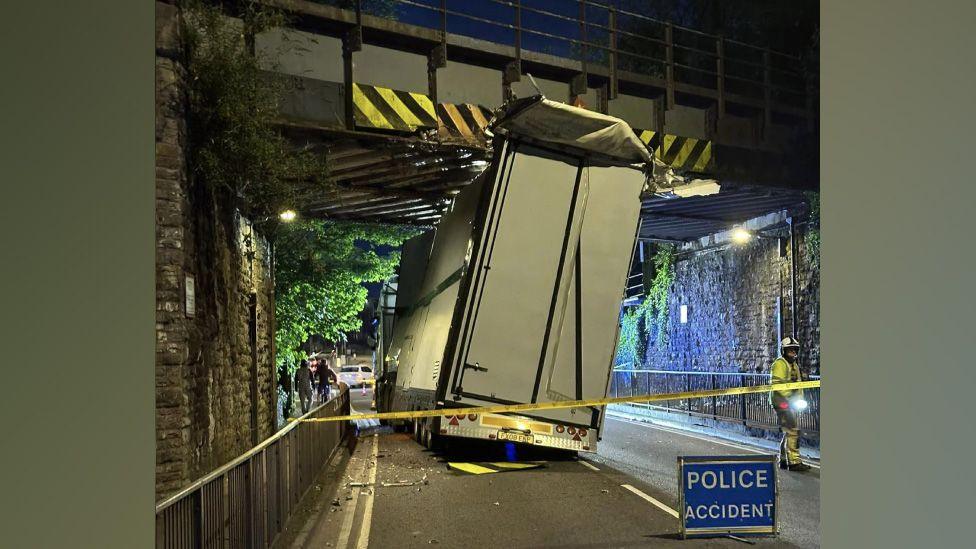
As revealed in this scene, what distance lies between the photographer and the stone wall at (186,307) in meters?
6.85

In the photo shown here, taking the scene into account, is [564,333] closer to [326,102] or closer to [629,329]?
[326,102]

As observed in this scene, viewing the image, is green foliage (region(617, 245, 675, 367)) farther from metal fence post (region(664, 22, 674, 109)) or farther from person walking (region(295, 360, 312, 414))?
metal fence post (region(664, 22, 674, 109))

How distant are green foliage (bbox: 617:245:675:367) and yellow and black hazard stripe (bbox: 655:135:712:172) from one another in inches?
384

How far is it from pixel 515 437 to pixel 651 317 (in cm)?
1517

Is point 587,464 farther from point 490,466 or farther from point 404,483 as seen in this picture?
point 404,483

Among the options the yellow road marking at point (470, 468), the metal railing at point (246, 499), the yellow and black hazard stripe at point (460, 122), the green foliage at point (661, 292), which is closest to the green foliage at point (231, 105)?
the yellow and black hazard stripe at point (460, 122)

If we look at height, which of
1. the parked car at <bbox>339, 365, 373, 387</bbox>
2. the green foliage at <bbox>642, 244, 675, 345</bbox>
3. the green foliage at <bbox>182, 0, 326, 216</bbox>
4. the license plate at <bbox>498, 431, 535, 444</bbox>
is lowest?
the parked car at <bbox>339, 365, 373, 387</bbox>

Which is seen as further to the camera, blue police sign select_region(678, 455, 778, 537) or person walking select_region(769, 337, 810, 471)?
person walking select_region(769, 337, 810, 471)

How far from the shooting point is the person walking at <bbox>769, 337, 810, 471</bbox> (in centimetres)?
1028

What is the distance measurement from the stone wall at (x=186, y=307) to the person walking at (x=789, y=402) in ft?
23.8

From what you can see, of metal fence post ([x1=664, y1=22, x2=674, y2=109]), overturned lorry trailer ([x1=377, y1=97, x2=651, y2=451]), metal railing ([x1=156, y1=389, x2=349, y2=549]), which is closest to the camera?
metal railing ([x1=156, y1=389, x2=349, y2=549])

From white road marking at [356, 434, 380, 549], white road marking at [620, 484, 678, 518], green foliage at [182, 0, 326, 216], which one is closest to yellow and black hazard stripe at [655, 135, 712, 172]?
white road marking at [620, 484, 678, 518]

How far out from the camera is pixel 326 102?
10539mm
